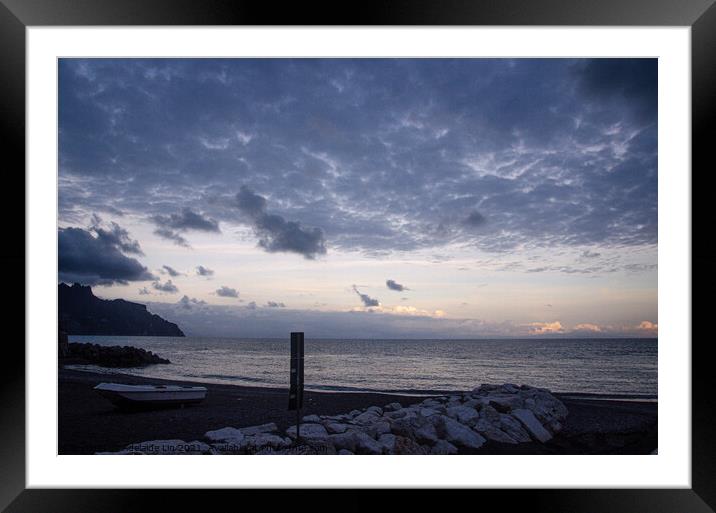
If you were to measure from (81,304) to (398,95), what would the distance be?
21.6 meters

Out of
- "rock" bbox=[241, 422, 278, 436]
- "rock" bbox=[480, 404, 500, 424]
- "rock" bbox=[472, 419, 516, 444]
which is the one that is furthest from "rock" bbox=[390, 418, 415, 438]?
"rock" bbox=[241, 422, 278, 436]

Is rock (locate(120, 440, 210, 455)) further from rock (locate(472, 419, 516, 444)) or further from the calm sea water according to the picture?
the calm sea water

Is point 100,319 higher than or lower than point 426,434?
lower

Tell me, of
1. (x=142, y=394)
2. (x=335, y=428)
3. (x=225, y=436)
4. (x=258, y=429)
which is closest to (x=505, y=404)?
(x=335, y=428)

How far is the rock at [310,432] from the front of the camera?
4539 millimetres

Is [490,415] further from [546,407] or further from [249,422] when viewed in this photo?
[249,422]

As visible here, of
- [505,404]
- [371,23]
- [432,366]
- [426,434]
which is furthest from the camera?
[432,366]

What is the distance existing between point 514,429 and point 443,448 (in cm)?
108

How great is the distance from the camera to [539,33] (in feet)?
8.16

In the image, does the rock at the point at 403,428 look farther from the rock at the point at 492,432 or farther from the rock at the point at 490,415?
the rock at the point at 490,415

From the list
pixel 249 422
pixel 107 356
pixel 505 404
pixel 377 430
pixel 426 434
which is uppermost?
pixel 377 430

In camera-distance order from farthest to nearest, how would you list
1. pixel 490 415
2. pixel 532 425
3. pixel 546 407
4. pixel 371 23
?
pixel 546 407, pixel 490 415, pixel 532 425, pixel 371 23

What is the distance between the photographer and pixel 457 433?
4590mm

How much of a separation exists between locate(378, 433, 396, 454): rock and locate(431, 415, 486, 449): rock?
851 millimetres
